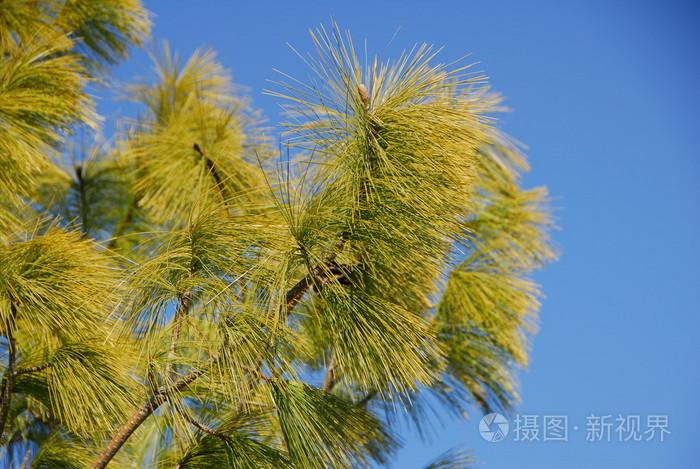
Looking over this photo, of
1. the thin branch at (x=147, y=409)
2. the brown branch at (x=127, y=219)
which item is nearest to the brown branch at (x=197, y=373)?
the thin branch at (x=147, y=409)

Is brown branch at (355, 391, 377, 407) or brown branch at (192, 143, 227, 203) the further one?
brown branch at (355, 391, 377, 407)

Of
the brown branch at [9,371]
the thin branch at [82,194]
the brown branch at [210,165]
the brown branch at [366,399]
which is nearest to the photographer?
the brown branch at [9,371]

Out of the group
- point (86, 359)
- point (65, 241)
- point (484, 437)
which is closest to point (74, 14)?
point (65, 241)

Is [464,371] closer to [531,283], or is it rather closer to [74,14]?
[531,283]

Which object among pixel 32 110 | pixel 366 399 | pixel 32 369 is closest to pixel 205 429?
pixel 32 369

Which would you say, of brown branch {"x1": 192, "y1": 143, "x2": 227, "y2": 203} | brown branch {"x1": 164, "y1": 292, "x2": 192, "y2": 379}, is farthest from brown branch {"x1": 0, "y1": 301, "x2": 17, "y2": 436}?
brown branch {"x1": 192, "y1": 143, "x2": 227, "y2": 203}

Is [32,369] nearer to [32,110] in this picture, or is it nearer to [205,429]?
[205,429]

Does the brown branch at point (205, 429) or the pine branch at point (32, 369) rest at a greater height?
the brown branch at point (205, 429)

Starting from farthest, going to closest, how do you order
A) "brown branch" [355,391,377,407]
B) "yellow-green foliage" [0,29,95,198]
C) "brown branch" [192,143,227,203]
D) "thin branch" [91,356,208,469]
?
"brown branch" [355,391,377,407], "brown branch" [192,143,227,203], "yellow-green foliage" [0,29,95,198], "thin branch" [91,356,208,469]

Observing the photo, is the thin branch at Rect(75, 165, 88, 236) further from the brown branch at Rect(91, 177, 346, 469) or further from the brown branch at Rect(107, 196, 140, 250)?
the brown branch at Rect(91, 177, 346, 469)

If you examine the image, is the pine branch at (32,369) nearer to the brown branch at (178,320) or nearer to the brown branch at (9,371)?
the brown branch at (9,371)

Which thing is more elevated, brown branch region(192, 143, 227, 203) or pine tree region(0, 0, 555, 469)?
brown branch region(192, 143, 227, 203)

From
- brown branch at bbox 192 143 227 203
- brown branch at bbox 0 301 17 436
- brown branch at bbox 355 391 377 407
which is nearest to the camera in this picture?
brown branch at bbox 0 301 17 436

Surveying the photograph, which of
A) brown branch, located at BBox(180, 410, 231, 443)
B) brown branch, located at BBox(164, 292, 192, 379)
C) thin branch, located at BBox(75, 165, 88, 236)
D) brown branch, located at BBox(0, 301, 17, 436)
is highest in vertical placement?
thin branch, located at BBox(75, 165, 88, 236)
